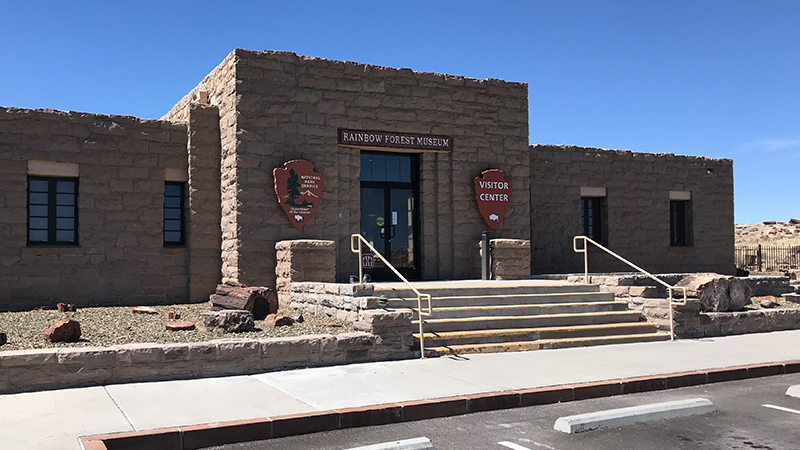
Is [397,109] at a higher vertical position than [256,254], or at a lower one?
higher

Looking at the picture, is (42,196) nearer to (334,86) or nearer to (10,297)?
(10,297)

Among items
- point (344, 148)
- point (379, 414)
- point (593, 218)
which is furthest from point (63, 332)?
point (593, 218)

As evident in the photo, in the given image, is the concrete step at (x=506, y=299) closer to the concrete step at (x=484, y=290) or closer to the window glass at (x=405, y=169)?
the concrete step at (x=484, y=290)

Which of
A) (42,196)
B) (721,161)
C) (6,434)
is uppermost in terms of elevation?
(721,161)

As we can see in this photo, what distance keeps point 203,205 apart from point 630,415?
10125mm

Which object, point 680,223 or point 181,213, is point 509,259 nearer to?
point 181,213

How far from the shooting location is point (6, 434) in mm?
5621

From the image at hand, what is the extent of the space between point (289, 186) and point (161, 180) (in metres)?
2.62

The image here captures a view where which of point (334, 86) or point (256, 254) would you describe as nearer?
point (256, 254)

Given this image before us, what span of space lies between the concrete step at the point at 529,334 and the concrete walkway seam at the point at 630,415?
366 cm

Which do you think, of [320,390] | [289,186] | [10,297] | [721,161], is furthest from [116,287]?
[721,161]

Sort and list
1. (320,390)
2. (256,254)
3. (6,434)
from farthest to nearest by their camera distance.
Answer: (256,254) < (320,390) < (6,434)

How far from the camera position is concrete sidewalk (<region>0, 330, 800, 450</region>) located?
6015mm

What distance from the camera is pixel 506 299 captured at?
11820 millimetres
